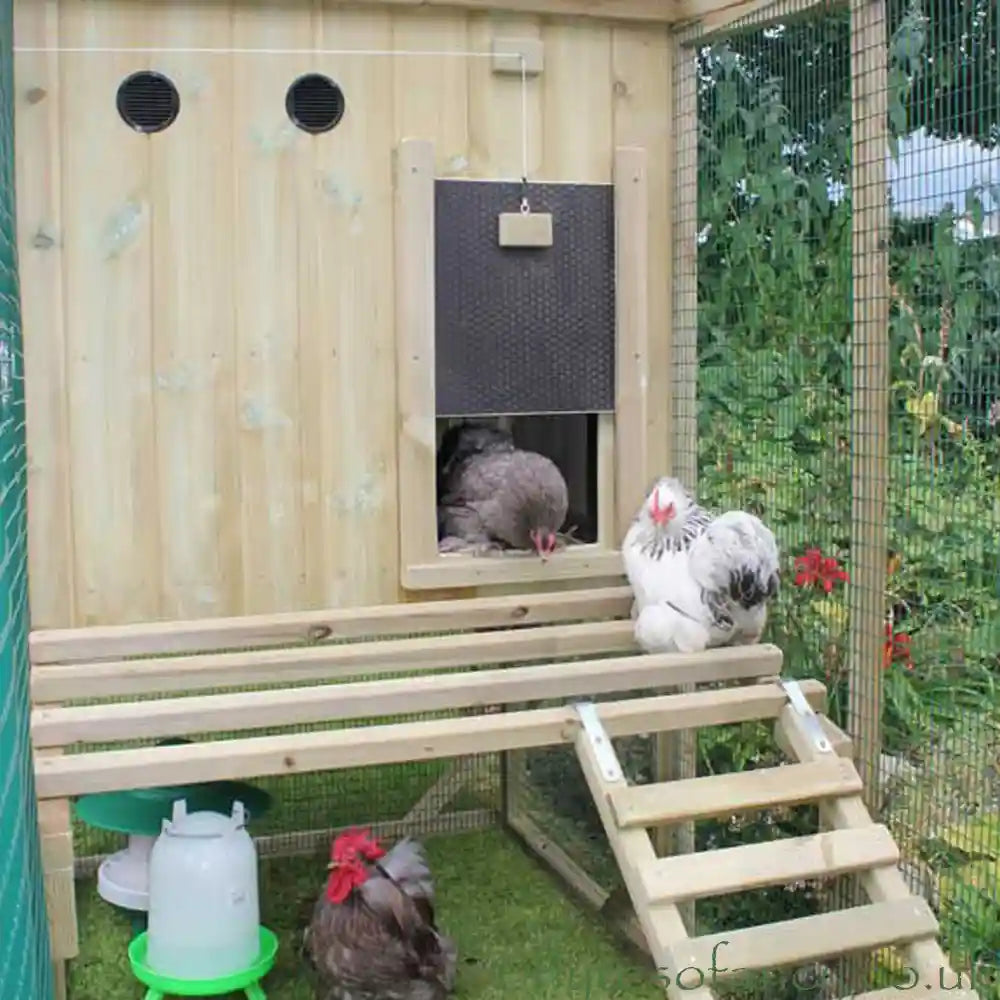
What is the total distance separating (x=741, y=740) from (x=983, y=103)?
4.57ft

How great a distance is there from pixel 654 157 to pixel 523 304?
0.43 metres

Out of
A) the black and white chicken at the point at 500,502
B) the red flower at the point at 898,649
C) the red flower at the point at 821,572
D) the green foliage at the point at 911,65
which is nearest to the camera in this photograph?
the green foliage at the point at 911,65

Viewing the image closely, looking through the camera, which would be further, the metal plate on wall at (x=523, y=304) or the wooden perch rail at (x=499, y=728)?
the metal plate on wall at (x=523, y=304)

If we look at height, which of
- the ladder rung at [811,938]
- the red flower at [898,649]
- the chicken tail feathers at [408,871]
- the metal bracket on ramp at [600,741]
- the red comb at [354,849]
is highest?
the red flower at [898,649]

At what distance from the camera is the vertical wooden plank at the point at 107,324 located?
2.40 meters

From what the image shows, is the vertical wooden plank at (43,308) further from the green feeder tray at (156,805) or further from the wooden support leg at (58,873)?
the wooden support leg at (58,873)

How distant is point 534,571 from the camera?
269 centimetres

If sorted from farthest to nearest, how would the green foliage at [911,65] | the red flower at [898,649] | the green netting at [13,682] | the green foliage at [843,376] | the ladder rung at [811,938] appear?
the red flower at [898,649] → the green foliage at [843,376] → the green foliage at [911,65] → the ladder rung at [811,938] → the green netting at [13,682]

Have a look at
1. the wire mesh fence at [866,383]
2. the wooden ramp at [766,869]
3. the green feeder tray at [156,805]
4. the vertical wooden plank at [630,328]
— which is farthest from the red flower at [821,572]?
the green feeder tray at [156,805]

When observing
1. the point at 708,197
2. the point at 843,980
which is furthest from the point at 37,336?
the point at 843,980

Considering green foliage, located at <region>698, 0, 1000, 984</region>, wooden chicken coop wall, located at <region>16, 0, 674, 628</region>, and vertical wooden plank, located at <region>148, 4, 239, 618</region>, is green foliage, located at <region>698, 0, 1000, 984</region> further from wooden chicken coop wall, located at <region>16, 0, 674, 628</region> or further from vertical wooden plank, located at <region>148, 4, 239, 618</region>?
vertical wooden plank, located at <region>148, 4, 239, 618</region>

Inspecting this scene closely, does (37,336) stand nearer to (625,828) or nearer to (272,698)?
(272,698)

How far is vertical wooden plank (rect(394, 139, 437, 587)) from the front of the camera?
2541mm

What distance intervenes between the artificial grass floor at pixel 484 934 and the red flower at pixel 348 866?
1.11 ft
